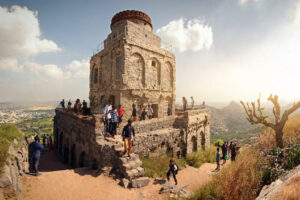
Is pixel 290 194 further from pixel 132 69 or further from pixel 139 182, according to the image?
pixel 132 69

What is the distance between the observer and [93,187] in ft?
20.6

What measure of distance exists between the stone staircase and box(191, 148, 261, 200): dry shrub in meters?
2.76

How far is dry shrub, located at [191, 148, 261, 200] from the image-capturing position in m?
3.98

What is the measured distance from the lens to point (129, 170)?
21.9ft

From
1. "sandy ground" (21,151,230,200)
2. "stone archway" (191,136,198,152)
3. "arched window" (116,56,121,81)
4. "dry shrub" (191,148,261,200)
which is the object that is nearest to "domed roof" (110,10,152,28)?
"arched window" (116,56,121,81)

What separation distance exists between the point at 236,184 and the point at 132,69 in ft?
37.0

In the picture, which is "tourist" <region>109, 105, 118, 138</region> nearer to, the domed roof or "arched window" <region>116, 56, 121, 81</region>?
"arched window" <region>116, 56, 121, 81</region>

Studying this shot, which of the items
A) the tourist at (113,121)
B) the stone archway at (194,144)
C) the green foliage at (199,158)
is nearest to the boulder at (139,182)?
the tourist at (113,121)

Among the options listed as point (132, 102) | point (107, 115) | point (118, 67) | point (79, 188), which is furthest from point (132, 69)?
point (79, 188)

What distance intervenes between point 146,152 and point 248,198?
678 centimetres

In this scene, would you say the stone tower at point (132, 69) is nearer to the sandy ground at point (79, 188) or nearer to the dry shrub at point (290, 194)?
the sandy ground at point (79, 188)

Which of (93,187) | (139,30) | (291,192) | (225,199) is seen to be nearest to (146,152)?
(93,187)

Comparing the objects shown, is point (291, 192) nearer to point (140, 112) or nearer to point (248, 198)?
point (248, 198)

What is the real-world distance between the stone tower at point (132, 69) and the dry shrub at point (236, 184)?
9315 mm
